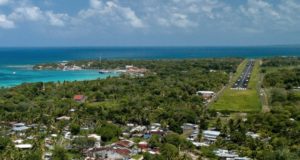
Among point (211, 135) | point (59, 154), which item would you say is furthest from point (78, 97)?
point (59, 154)

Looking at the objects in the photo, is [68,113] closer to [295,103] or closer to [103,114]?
[103,114]

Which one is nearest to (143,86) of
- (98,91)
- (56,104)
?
(98,91)

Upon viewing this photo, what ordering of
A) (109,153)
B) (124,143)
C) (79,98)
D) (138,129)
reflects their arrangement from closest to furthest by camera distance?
(109,153) → (124,143) → (138,129) → (79,98)

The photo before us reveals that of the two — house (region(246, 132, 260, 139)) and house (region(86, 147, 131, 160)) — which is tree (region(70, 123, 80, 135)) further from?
house (region(246, 132, 260, 139))

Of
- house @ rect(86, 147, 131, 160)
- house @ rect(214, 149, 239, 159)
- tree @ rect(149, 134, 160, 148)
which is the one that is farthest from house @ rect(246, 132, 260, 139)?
house @ rect(86, 147, 131, 160)

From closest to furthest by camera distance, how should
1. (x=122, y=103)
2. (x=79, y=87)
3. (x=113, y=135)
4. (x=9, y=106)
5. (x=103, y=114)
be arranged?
(x=113, y=135) < (x=103, y=114) < (x=9, y=106) < (x=122, y=103) < (x=79, y=87)

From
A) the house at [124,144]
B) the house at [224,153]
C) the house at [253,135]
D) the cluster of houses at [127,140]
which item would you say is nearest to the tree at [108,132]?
the cluster of houses at [127,140]

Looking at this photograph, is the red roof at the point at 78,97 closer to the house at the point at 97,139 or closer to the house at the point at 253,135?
the house at the point at 97,139

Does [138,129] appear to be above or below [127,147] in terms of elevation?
below

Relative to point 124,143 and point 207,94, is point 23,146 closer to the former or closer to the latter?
point 124,143
